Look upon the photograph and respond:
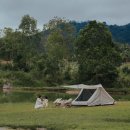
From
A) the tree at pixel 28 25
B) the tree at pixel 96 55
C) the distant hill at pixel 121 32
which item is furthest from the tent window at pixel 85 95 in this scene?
the distant hill at pixel 121 32

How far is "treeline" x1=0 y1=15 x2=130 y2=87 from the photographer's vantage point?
63031 millimetres

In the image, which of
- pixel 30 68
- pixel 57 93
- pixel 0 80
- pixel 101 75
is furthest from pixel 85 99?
pixel 30 68

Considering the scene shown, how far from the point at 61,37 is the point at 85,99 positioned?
39852 millimetres

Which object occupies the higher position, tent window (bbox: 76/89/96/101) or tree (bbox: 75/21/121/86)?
tree (bbox: 75/21/121/86)

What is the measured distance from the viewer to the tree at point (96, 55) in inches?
2437

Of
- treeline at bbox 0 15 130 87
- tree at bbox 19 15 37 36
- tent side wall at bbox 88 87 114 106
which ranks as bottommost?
tent side wall at bbox 88 87 114 106

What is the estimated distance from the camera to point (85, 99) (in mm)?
43344

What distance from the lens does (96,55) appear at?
63.2 metres

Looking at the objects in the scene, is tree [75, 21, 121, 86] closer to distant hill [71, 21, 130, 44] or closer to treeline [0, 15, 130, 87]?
treeline [0, 15, 130, 87]

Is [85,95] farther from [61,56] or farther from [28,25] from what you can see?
[28,25]

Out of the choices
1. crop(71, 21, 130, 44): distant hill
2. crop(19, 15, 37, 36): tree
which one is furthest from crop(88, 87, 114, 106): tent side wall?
crop(71, 21, 130, 44): distant hill

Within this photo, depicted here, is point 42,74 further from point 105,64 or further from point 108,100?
point 108,100

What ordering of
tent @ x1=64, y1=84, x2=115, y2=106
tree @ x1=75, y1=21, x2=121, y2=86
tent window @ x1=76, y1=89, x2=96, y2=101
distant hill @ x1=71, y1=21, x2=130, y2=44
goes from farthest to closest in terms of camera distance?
distant hill @ x1=71, y1=21, x2=130, y2=44 < tree @ x1=75, y1=21, x2=121, y2=86 < tent window @ x1=76, y1=89, x2=96, y2=101 < tent @ x1=64, y1=84, x2=115, y2=106

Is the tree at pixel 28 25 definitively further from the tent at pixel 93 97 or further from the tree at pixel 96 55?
the tent at pixel 93 97
